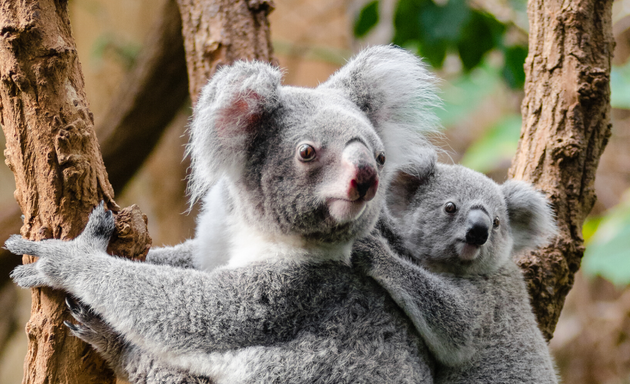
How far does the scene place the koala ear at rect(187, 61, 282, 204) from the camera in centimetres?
219

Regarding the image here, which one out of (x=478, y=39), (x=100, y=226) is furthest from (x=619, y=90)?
(x=100, y=226)

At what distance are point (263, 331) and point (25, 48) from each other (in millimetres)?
1469

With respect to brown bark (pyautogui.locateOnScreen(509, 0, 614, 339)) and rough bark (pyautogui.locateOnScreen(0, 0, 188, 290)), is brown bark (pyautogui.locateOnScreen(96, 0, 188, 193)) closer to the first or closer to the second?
rough bark (pyautogui.locateOnScreen(0, 0, 188, 290))

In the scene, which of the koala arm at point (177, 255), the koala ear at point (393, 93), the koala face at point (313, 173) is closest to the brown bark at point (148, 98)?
the koala arm at point (177, 255)

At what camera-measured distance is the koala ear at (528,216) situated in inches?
120

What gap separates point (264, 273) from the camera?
226 cm

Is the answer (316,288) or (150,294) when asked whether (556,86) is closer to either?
(316,288)

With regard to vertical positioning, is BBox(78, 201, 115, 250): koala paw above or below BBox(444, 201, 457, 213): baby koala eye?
below

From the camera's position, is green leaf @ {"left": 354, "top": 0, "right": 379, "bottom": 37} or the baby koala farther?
green leaf @ {"left": 354, "top": 0, "right": 379, "bottom": 37}

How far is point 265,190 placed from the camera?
2193 mm

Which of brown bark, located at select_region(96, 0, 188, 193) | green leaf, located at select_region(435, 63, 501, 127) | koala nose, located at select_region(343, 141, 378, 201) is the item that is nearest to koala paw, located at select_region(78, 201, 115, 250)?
koala nose, located at select_region(343, 141, 378, 201)

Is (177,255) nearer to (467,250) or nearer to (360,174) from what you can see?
(360,174)

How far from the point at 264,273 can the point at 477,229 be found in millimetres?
1096

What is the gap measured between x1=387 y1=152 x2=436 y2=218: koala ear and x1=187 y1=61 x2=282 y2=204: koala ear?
3.49 ft
